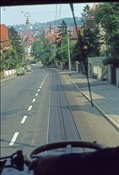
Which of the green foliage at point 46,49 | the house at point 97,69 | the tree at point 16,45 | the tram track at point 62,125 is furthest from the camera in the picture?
the house at point 97,69

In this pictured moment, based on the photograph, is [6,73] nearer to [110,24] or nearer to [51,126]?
[110,24]

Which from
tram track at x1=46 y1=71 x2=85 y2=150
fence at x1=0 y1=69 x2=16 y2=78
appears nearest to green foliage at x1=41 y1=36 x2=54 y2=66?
tram track at x1=46 y1=71 x2=85 y2=150

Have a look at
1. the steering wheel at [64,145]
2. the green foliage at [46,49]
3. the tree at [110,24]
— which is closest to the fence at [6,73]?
the green foliage at [46,49]

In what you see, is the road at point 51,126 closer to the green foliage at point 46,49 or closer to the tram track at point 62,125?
the tram track at point 62,125

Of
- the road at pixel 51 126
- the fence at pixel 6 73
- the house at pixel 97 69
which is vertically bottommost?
the road at pixel 51 126

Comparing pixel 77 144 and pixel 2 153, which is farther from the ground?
pixel 77 144

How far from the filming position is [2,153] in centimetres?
1088

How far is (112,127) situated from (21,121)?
4.57 m

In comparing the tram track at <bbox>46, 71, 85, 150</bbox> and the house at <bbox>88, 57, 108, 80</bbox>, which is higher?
the house at <bbox>88, 57, 108, 80</bbox>

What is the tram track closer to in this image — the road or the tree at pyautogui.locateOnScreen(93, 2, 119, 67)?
the road

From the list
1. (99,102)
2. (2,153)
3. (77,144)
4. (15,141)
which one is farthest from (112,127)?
(77,144)

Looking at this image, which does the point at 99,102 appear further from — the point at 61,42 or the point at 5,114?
the point at 61,42

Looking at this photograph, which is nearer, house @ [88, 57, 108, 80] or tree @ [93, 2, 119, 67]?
tree @ [93, 2, 119, 67]

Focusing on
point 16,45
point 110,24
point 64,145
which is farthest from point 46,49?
point 64,145
